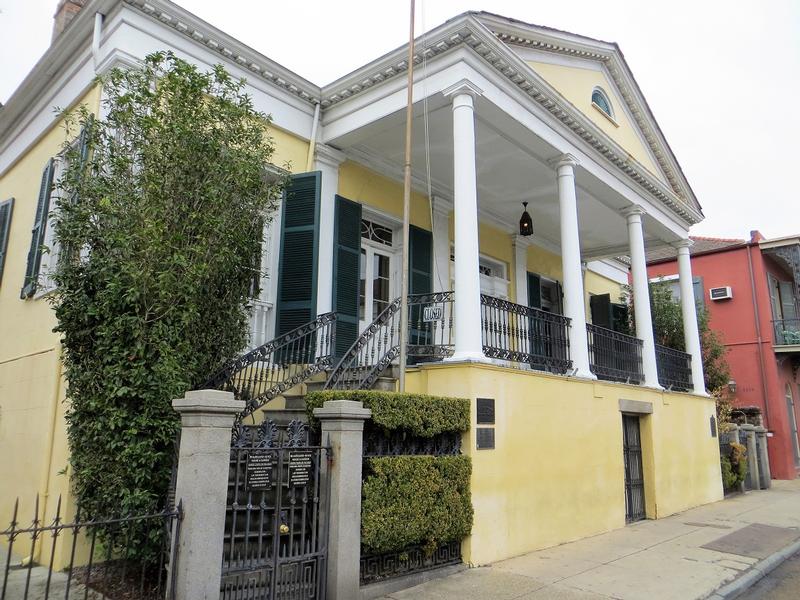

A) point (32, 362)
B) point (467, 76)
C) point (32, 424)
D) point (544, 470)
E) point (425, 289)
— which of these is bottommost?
point (544, 470)

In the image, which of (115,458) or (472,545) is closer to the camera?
(115,458)

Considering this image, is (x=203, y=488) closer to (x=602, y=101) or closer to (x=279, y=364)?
(x=279, y=364)

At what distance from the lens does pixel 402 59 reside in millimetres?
7891

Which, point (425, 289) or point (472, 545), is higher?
point (425, 289)

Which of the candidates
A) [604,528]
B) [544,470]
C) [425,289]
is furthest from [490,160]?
[604,528]

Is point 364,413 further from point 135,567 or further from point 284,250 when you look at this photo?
point 284,250

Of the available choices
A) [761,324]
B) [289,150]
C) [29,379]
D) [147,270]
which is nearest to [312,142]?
[289,150]

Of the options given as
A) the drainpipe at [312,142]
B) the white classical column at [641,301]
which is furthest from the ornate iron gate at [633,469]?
the drainpipe at [312,142]

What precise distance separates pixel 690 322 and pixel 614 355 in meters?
3.98

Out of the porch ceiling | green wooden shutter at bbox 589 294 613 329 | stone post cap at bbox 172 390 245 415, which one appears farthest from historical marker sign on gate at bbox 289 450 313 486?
green wooden shutter at bbox 589 294 613 329

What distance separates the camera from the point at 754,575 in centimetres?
612

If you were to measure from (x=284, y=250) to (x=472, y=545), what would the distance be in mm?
4629

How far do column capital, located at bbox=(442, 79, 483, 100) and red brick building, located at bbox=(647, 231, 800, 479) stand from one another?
550 inches

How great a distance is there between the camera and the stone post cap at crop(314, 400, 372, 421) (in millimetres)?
4844
